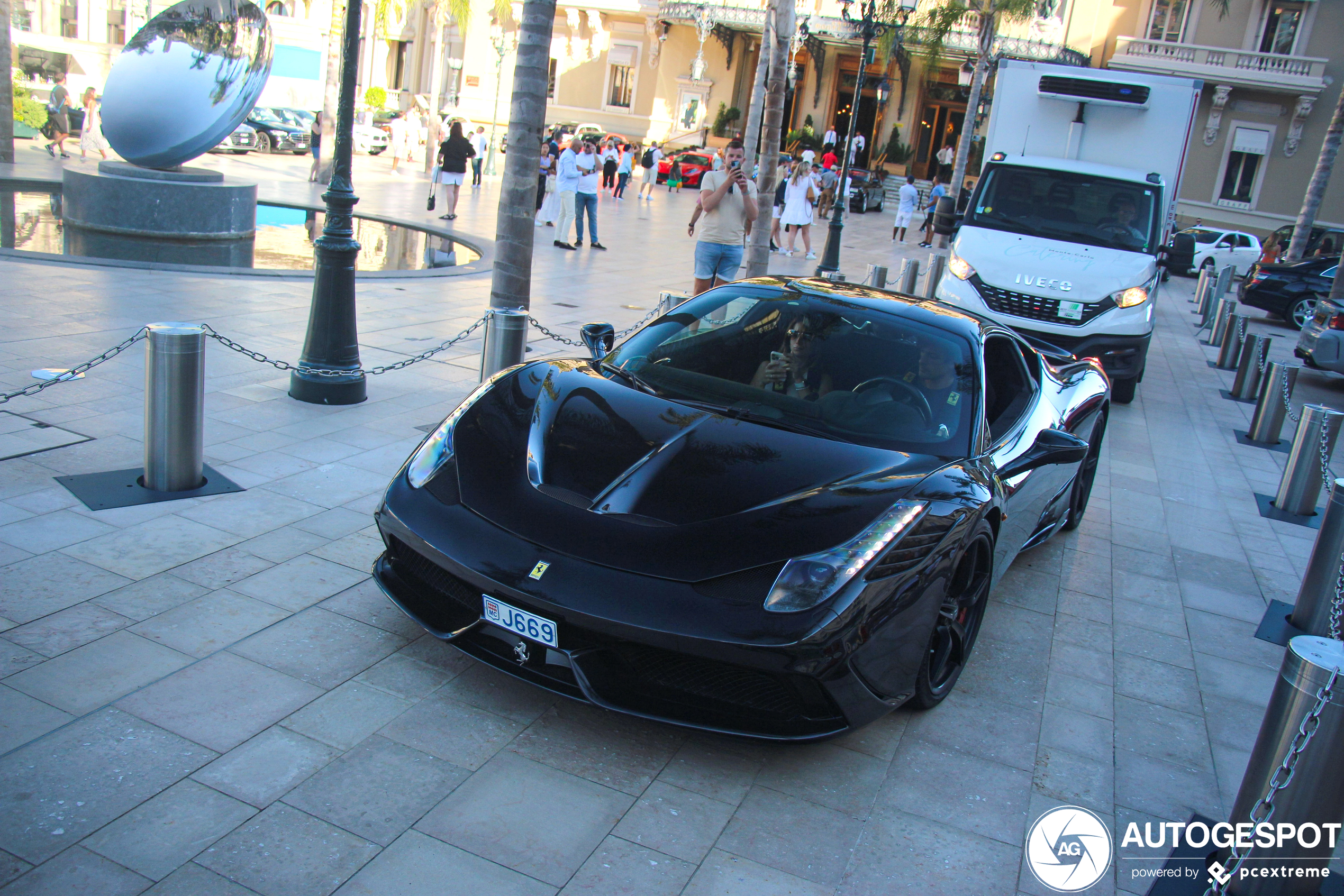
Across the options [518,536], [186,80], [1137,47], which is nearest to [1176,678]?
[518,536]

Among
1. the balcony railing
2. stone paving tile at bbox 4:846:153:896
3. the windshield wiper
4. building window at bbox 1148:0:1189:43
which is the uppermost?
building window at bbox 1148:0:1189:43

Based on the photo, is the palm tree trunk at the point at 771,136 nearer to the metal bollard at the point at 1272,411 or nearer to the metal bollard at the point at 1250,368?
the metal bollard at the point at 1250,368

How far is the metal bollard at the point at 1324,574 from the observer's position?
5.11m

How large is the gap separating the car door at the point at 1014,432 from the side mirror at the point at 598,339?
5.83 feet

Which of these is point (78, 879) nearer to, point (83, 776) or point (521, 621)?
point (83, 776)

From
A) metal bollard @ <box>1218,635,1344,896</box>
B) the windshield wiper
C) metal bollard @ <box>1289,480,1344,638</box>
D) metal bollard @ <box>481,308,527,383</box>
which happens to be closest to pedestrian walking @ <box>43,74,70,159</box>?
metal bollard @ <box>481,308,527,383</box>

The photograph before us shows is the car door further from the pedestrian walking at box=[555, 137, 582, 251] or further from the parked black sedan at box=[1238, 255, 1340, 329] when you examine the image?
the parked black sedan at box=[1238, 255, 1340, 329]

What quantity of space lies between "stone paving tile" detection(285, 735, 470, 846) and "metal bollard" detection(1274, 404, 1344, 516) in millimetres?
6796

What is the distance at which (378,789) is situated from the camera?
Result: 3.12 m

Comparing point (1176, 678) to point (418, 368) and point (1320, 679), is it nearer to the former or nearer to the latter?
point (1320, 679)

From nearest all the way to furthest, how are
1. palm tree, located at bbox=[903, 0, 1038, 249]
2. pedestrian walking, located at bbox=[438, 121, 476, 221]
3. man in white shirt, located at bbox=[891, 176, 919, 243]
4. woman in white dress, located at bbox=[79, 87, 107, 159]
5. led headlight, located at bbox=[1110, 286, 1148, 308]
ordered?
led headlight, located at bbox=[1110, 286, 1148, 308]
pedestrian walking, located at bbox=[438, 121, 476, 221]
woman in white dress, located at bbox=[79, 87, 107, 159]
man in white shirt, located at bbox=[891, 176, 919, 243]
palm tree, located at bbox=[903, 0, 1038, 249]

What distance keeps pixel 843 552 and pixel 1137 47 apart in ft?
145

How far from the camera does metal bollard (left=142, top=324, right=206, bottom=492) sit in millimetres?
5031

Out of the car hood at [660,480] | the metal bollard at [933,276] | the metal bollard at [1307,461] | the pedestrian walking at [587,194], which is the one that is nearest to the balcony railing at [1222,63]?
the metal bollard at [933,276]
